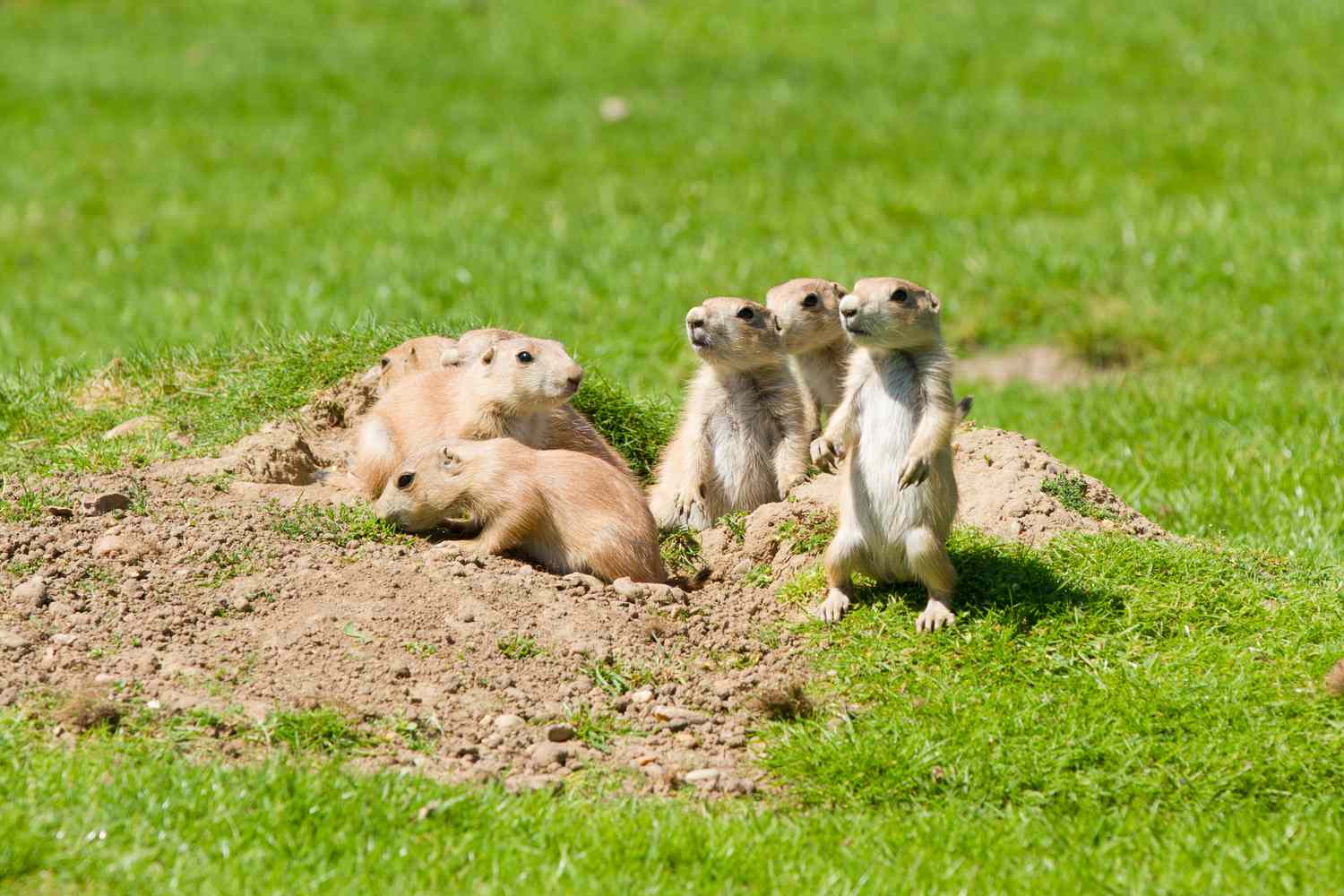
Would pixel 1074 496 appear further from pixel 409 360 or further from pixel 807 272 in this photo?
pixel 807 272

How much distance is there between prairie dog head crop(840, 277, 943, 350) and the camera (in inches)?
208

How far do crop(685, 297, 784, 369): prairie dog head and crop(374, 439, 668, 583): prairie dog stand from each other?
94 cm

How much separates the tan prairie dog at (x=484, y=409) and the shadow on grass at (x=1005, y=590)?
1.35m

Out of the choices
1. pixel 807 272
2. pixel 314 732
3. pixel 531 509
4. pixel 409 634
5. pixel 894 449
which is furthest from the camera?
pixel 807 272

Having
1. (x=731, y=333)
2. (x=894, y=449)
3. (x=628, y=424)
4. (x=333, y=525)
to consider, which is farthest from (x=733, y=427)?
(x=333, y=525)

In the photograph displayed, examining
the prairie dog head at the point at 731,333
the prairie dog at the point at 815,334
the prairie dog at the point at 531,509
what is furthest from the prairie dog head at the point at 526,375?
the prairie dog at the point at 815,334

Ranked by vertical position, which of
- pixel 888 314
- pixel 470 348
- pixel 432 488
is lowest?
pixel 432 488

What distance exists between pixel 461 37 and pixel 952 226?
8.31 metres

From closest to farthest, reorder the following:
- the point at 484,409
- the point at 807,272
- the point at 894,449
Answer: the point at 894,449
the point at 484,409
the point at 807,272

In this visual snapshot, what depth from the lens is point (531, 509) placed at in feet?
19.0

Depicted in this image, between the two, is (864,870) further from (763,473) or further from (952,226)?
(952,226)

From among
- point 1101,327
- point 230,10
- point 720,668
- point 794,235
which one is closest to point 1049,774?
point 720,668

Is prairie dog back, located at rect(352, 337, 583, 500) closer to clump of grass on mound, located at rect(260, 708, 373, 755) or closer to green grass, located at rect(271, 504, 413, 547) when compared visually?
green grass, located at rect(271, 504, 413, 547)

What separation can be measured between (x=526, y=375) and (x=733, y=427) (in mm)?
959
